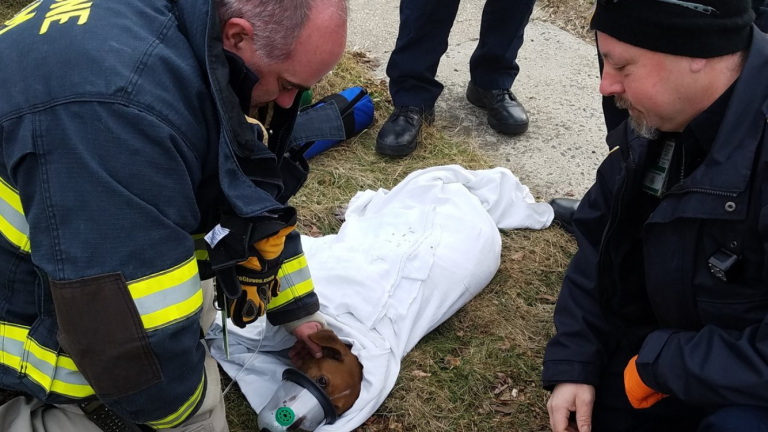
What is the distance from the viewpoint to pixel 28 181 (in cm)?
157

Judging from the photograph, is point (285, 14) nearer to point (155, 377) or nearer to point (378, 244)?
point (155, 377)

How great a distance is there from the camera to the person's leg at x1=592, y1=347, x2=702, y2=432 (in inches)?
91.9

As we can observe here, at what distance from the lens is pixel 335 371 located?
2.58m

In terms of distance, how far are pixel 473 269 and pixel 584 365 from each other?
0.91 m

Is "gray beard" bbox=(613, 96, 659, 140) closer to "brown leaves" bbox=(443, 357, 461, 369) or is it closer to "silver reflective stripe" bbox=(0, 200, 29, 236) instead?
"brown leaves" bbox=(443, 357, 461, 369)

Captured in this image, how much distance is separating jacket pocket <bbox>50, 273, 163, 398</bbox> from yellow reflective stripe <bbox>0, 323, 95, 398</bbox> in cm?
17

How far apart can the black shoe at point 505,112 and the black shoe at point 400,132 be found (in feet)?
1.66

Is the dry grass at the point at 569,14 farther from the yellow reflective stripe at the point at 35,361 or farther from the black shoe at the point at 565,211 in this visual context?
the yellow reflective stripe at the point at 35,361

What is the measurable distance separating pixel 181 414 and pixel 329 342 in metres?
0.73

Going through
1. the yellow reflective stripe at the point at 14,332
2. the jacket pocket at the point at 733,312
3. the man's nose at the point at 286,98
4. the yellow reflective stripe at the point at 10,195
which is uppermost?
the man's nose at the point at 286,98

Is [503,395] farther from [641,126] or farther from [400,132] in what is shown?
[400,132]

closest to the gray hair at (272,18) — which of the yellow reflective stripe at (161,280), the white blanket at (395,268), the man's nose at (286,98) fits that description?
the man's nose at (286,98)

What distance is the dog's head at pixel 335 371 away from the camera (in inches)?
100

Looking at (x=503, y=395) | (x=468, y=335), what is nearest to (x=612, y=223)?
(x=503, y=395)
